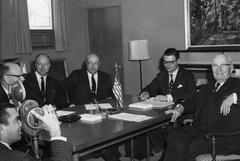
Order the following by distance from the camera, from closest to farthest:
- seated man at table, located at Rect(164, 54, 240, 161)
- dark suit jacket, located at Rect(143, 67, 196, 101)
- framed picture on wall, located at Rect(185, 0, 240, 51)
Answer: seated man at table, located at Rect(164, 54, 240, 161), dark suit jacket, located at Rect(143, 67, 196, 101), framed picture on wall, located at Rect(185, 0, 240, 51)

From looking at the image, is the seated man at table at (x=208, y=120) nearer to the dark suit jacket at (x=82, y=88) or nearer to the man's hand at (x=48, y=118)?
the dark suit jacket at (x=82, y=88)

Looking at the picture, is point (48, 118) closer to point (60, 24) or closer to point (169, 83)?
point (169, 83)

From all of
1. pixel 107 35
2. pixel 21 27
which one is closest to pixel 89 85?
pixel 21 27

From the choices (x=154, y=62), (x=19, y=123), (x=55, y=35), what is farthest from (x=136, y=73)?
(x=19, y=123)

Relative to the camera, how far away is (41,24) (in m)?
7.00

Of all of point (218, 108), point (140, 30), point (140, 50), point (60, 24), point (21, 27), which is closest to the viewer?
point (218, 108)

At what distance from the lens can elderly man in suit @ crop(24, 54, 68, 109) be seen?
446 cm

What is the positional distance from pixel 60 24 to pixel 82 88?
2897 mm

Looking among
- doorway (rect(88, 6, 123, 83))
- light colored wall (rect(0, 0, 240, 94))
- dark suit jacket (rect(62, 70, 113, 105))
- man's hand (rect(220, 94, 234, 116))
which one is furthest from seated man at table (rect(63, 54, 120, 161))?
doorway (rect(88, 6, 123, 83))

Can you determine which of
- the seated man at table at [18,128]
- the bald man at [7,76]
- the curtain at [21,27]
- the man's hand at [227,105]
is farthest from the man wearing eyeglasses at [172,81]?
the curtain at [21,27]

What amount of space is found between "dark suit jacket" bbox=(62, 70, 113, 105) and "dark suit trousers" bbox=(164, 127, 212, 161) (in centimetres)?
144

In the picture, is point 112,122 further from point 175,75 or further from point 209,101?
point 175,75

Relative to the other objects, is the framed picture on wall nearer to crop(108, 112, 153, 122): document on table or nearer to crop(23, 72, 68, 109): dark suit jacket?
crop(23, 72, 68, 109): dark suit jacket

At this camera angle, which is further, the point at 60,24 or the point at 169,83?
the point at 60,24
